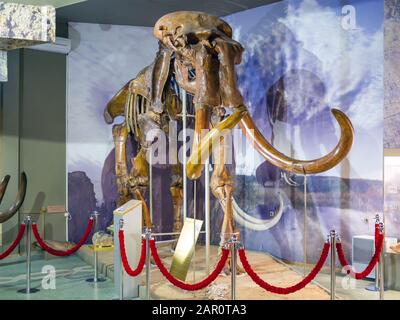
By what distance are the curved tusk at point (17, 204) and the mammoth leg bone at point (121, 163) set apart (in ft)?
4.88

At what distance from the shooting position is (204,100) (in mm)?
5203

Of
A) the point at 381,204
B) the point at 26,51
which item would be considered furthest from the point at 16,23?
the point at 381,204

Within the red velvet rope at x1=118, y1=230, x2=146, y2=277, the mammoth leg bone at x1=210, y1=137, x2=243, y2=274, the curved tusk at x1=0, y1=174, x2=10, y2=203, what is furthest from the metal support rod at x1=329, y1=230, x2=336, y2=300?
the curved tusk at x1=0, y1=174, x2=10, y2=203

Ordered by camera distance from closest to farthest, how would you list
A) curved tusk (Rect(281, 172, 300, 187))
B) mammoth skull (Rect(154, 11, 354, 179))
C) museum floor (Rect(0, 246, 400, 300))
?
mammoth skull (Rect(154, 11, 354, 179))
museum floor (Rect(0, 246, 400, 300))
curved tusk (Rect(281, 172, 300, 187))

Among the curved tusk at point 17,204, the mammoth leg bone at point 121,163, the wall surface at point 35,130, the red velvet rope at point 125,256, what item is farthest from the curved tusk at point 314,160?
the wall surface at point 35,130

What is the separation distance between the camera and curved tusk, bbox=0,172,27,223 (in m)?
7.49

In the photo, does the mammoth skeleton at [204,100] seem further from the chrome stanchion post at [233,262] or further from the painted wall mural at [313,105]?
the painted wall mural at [313,105]

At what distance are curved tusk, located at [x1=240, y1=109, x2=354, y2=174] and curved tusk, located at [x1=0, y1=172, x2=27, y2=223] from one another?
13.9ft

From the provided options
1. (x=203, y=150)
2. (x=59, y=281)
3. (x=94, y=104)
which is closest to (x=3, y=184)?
(x=59, y=281)

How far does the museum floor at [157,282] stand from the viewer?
5238 mm

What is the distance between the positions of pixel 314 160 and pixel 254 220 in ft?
12.0

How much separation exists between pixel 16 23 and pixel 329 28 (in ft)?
14.3

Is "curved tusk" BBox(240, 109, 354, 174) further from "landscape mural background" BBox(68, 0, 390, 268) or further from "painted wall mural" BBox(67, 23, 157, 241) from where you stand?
"painted wall mural" BBox(67, 23, 157, 241)

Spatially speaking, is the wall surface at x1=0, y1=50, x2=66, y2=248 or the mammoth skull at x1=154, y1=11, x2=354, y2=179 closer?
the mammoth skull at x1=154, y1=11, x2=354, y2=179
